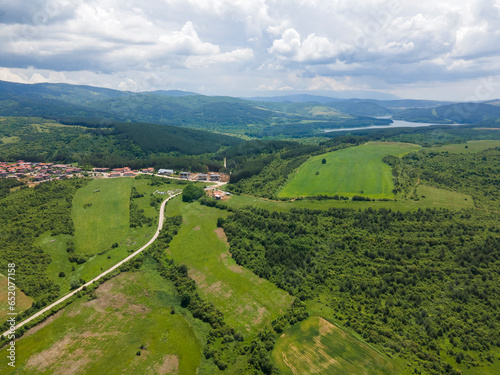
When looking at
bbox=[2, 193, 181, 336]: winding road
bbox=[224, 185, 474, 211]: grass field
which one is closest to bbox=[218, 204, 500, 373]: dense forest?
bbox=[224, 185, 474, 211]: grass field

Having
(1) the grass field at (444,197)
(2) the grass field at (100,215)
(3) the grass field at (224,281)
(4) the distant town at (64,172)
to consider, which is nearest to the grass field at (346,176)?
(1) the grass field at (444,197)

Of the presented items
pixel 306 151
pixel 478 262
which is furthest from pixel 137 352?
pixel 306 151

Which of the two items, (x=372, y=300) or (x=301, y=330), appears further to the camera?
(x=372, y=300)

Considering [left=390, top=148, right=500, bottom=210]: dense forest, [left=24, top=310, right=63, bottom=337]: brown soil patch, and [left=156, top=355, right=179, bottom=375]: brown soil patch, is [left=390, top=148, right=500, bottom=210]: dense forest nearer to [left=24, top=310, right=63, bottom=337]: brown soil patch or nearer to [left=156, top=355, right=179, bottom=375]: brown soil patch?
[left=156, top=355, right=179, bottom=375]: brown soil patch

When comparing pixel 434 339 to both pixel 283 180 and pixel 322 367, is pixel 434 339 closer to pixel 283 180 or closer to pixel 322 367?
pixel 322 367

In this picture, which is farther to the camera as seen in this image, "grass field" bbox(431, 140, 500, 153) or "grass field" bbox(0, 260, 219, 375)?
"grass field" bbox(431, 140, 500, 153)
